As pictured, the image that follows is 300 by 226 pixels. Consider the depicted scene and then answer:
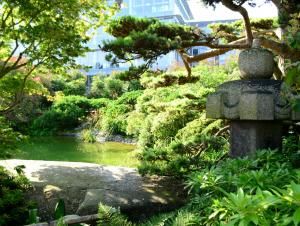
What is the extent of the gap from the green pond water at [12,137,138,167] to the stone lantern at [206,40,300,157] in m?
5.60

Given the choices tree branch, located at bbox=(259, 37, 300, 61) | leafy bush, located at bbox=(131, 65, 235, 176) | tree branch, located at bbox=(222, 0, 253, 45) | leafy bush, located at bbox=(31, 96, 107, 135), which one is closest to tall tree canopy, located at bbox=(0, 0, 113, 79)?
leafy bush, located at bbox=(131, 65, 235, 176)

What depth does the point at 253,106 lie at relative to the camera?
111 inches

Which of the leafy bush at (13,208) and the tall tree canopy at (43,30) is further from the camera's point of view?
the tall tree canopy at (43,30)

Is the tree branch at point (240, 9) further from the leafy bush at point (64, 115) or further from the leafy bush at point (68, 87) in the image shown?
the leafy bush at point (68, 87)

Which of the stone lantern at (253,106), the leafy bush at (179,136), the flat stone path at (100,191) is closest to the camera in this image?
the stone lantern at (253,106)

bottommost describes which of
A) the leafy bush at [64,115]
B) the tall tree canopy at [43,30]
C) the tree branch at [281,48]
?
the leafy bush at [64,115]

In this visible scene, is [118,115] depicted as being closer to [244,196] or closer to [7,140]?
[7,140]

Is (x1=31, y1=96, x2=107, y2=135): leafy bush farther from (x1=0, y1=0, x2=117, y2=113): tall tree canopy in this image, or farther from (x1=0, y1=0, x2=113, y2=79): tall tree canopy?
(x1=0, y1=0, x2=113, y2=79): tall tree canopy

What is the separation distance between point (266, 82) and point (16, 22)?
3.80 meters

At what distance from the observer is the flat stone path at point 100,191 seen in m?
4.16

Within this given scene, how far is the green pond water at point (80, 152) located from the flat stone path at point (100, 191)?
10.5ft

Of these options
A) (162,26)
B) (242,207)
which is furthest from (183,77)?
(242,207)

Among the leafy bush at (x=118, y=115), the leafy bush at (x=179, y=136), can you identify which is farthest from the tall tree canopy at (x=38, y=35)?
the leafy bush at (x=118, y=115)

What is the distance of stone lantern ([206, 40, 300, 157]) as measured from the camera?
283 centimetres
